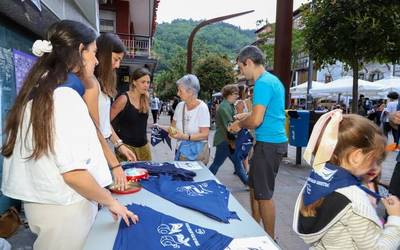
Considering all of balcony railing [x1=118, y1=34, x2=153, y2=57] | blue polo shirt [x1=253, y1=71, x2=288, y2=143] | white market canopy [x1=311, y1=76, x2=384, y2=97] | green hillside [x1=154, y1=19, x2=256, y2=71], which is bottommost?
blue polo shirt [x1=253, y1=71, x2=288, y2=143]

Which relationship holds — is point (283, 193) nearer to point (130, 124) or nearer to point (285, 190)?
point (285, 190)

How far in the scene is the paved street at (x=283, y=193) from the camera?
3.69 meters

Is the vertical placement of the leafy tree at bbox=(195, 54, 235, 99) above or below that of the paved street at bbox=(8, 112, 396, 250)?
above

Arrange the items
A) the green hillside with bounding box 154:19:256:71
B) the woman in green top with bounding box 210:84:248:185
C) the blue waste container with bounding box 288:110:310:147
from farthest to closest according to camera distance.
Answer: the green hillside with bounding box 154:19:256:71 < the blue waste container with bounding box 288:110:310:147 < the woman in green top with bounding box 210:84:248:185

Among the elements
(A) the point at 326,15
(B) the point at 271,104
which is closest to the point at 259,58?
(B) the point at 271,104

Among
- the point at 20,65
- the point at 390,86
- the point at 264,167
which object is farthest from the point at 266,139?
the point at 390,86

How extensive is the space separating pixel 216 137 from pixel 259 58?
2.63m

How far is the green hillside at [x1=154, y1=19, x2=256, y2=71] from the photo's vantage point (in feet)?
187

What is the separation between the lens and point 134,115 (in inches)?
148

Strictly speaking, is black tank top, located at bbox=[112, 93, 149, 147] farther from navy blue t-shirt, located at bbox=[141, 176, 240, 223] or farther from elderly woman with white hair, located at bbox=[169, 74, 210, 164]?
navy blue t-shirt, located at bbox=[141, 176, 240, 223]

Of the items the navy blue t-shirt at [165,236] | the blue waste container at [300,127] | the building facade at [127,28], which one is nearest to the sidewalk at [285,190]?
the blue waste container at [300,127]

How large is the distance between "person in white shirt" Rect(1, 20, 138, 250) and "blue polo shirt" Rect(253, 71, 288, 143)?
174 cm

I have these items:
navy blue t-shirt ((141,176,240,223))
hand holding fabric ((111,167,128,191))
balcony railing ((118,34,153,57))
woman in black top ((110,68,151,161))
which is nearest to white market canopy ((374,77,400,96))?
balcony railing ((118,34,153,57))

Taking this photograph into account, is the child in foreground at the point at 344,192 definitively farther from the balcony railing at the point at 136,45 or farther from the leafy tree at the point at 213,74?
the leafy tree at the point at 213,74
